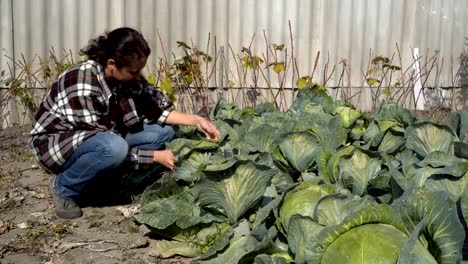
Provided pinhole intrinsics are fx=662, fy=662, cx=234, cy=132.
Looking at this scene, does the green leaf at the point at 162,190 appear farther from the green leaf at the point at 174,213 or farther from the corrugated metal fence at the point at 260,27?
the corrugated metal fence at the point at 260,27

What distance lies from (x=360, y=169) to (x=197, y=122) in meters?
1.32

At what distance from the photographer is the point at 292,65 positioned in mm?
7180

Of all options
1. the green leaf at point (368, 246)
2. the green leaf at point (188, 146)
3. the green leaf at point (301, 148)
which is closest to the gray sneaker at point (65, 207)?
the green leaf at point (188, 146)

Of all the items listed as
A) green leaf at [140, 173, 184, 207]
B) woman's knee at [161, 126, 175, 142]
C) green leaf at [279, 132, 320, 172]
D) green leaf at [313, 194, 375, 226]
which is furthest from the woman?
green leaf at [313, 194, 375, 226]

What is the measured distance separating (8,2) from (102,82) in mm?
3095

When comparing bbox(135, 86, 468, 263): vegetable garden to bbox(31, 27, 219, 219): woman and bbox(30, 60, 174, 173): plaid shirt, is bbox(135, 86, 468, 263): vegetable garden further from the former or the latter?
bbox(30, 60, 174, 173): plaid shirt

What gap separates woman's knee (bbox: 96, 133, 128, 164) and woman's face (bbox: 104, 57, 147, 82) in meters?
0.37

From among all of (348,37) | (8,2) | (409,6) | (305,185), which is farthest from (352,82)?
(305,185)

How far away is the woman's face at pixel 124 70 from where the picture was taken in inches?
158

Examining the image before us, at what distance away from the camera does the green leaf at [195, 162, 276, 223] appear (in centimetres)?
337

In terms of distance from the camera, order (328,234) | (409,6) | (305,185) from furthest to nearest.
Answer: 1. (409,6)
2. (305,185)
3. (328,234)

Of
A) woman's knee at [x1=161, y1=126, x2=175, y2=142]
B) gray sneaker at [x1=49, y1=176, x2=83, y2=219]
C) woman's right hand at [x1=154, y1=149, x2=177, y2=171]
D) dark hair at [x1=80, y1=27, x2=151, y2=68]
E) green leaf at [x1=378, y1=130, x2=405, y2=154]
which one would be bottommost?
gray sneaker at [x1=49, y1=176, x2=83, y2=219]

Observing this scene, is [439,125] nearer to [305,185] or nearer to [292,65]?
[305,185]

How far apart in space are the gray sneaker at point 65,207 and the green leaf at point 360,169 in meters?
1.74
